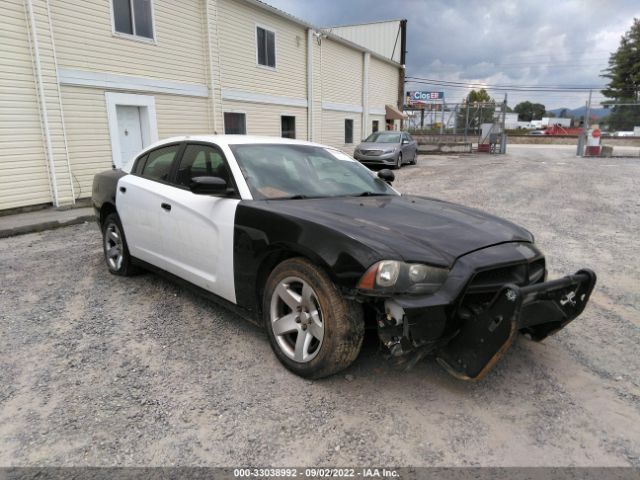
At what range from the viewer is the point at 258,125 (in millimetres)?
16062

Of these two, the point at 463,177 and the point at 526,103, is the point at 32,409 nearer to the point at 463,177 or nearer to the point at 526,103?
the point at 463,177

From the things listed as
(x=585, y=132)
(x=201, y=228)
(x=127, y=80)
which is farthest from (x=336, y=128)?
(x=201, y=228)

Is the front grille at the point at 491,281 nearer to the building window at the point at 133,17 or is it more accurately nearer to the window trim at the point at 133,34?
the window trim at the point at 133,34

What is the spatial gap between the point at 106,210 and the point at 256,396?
334 cm

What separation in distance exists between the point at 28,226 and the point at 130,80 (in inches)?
198

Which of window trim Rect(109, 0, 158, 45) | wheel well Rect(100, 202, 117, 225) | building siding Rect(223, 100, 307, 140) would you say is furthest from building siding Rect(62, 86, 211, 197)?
wheel well Rect(100, 202, 117, 225)

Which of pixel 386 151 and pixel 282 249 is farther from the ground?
pixel 282 249

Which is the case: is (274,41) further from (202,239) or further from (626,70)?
(626,70)

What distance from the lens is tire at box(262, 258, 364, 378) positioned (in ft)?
9.14

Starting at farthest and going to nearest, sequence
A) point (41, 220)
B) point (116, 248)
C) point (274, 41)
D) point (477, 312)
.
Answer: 1. point (274, 41)
2. point (41, 220)
3. point (116, 248)
4. point (477, 312)

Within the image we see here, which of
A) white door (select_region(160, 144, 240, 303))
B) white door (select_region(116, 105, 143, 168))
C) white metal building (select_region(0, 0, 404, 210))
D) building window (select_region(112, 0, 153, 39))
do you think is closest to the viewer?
white door (select_region(160, 144, 240, 303))

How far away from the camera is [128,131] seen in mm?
11680

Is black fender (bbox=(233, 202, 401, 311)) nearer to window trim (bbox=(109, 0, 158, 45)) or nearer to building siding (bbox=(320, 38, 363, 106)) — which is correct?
window trim (bbox=(109, 0, 158, 45))

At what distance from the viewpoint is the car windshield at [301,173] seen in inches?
144
